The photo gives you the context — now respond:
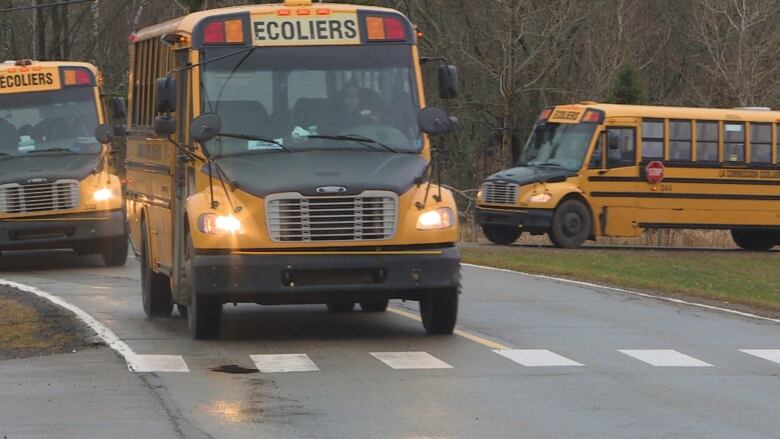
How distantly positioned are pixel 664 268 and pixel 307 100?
→ 1487 cm

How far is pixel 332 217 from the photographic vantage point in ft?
44.3

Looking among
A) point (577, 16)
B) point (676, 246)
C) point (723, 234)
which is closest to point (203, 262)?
point (676, 246)

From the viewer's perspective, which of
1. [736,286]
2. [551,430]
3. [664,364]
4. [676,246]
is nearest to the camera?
[551,430]

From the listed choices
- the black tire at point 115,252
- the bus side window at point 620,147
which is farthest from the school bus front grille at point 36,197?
the bus side window at point 620,147

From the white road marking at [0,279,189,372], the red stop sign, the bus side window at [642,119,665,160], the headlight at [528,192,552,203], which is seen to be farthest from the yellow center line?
the bus side window at [642,119,665,160]

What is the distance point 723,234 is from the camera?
1528 inches

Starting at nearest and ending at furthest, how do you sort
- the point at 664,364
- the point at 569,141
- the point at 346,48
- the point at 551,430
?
the point at 551,430 < the point at 664,364 < the point at 346,48 < the point at 569,141

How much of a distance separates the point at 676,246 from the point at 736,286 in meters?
11.7

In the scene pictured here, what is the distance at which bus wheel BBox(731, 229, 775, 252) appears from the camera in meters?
35.8

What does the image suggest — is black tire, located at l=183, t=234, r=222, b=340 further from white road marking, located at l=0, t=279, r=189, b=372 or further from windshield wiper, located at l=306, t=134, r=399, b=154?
windshield wiper, located at l=306, t=134, r=399, b=154

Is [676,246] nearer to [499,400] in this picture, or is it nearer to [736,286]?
[736,286]

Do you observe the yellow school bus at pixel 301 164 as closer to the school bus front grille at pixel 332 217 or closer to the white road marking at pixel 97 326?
the school bus front grille at pixel 332 217

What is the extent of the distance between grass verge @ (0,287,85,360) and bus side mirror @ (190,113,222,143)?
195 centimetres

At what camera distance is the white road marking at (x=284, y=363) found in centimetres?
1221
